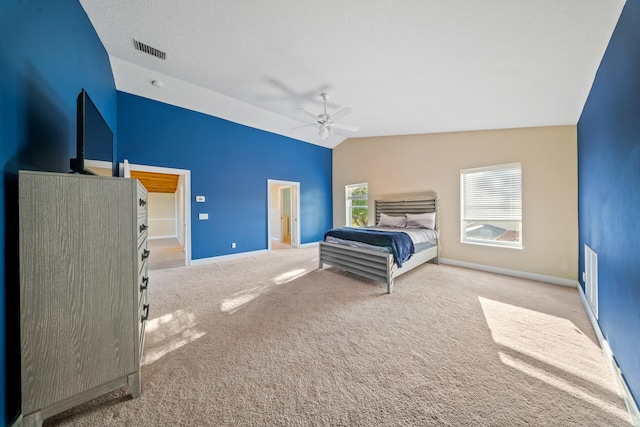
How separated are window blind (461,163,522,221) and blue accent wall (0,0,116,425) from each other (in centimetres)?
554

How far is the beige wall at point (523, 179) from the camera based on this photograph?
133 inches

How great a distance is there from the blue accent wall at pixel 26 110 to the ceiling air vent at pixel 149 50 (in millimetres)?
682

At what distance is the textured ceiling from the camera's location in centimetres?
184

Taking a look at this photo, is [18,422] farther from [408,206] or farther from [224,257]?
[408,206]

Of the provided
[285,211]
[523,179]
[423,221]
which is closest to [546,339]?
[523,179]

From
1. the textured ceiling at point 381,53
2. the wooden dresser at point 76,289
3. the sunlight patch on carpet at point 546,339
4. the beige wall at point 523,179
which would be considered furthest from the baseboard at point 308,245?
the wooden dresser at point 76,289

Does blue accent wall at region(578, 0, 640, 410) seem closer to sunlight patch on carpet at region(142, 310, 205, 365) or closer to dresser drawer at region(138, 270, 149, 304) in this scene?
dresser drawer at region(138, 270, 149, 304)

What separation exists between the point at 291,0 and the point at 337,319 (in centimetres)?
301

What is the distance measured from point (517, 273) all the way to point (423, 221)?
1708mm

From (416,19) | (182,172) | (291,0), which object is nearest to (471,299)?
(416,19)

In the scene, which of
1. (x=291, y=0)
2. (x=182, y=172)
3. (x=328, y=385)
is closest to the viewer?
(x=328, y=385)

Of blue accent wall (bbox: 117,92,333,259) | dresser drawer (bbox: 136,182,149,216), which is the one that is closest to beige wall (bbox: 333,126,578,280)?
blue accent wall (bbox: 117,92,333,259)

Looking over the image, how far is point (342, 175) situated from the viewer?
6.95m

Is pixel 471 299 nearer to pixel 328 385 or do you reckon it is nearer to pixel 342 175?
pixel 328 385
